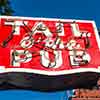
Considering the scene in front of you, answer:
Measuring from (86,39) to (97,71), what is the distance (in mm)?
786

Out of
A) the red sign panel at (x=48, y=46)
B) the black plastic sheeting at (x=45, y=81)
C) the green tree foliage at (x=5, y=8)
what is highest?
the green tree foliage at (x=5, y=8)

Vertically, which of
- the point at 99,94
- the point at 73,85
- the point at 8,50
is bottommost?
the point at 73,85

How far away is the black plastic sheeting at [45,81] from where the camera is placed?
6.76 metres

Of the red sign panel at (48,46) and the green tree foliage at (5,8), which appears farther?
the green tree foliage at (5,8)

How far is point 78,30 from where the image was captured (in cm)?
760

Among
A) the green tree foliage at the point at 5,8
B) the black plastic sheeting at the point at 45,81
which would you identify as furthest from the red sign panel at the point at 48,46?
the green tree foliage at the point at 5,8

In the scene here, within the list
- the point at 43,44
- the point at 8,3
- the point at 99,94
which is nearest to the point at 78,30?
the point at 43,44

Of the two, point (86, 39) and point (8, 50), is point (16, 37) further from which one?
point (86, 39)

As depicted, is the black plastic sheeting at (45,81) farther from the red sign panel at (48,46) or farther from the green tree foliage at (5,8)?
the green tree foliage at (5,8)

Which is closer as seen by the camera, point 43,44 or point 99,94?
point 43,44

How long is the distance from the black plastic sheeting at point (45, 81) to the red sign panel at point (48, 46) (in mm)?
75

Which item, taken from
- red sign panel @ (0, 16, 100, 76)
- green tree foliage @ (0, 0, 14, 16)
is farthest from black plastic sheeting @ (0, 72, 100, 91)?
green tree foliage @ (0, 0, 14, 16)

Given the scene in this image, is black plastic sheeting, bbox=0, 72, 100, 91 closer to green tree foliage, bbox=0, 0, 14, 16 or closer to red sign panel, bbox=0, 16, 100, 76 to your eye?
red sign panel, bbox=0, 16, 100, 76

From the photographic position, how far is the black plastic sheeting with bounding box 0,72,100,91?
22.2 feet
